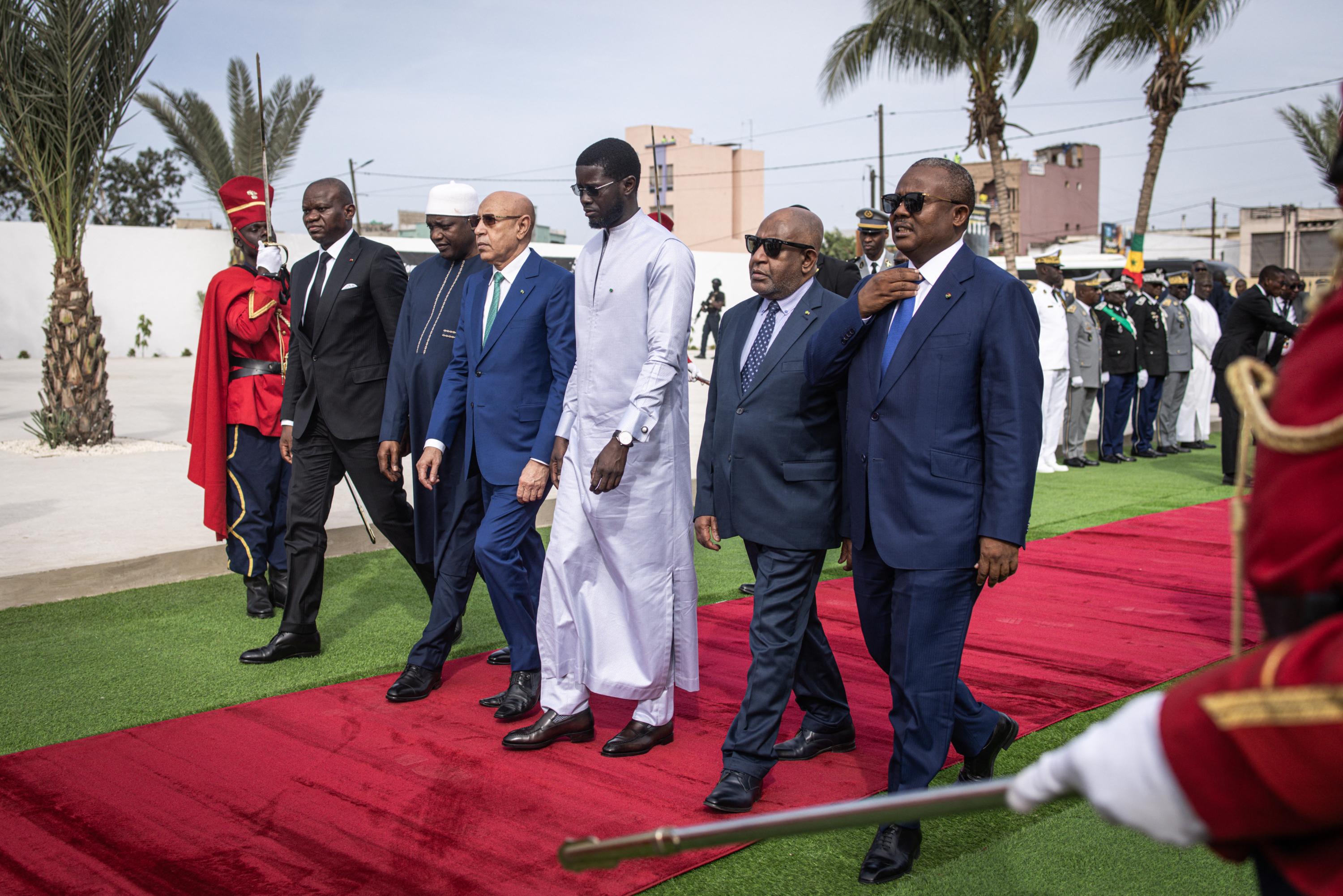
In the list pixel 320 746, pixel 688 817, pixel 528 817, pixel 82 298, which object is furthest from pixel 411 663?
pixel 82 298

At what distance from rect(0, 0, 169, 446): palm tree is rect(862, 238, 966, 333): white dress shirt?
35.7ft

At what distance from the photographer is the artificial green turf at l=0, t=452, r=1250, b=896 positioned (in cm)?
312

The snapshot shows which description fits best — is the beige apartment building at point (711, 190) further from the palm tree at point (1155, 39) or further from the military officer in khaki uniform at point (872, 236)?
the military officer in khaki uniform at point (872, 236)

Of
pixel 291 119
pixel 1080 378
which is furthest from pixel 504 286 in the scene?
pixel 291 119

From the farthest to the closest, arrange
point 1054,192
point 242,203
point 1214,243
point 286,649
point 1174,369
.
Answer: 1. point 1054,192
2. point 1214,243
3. point 1174,369
4. point 242,203
5. point 286,649

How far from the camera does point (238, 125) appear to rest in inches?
943

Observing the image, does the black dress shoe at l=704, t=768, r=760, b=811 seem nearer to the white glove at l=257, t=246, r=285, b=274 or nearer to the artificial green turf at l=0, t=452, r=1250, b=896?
the artificial green turf at l=0, t=452, r=1250, b=896

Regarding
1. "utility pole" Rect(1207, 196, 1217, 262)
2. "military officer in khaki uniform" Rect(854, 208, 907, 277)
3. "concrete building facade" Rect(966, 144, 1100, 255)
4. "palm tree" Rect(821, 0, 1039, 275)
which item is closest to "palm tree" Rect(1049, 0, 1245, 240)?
"palm tree" Rect(821, 0, 1039, 275)

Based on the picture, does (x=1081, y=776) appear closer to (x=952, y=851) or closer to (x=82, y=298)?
(x=952, y=851)

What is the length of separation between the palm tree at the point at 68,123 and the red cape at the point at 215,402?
6722 mm

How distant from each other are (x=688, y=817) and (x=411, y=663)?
1697 mm

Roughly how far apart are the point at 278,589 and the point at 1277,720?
232 inches

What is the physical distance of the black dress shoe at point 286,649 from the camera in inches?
205

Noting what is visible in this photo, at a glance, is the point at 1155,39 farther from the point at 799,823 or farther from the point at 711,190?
the point at 711,190
